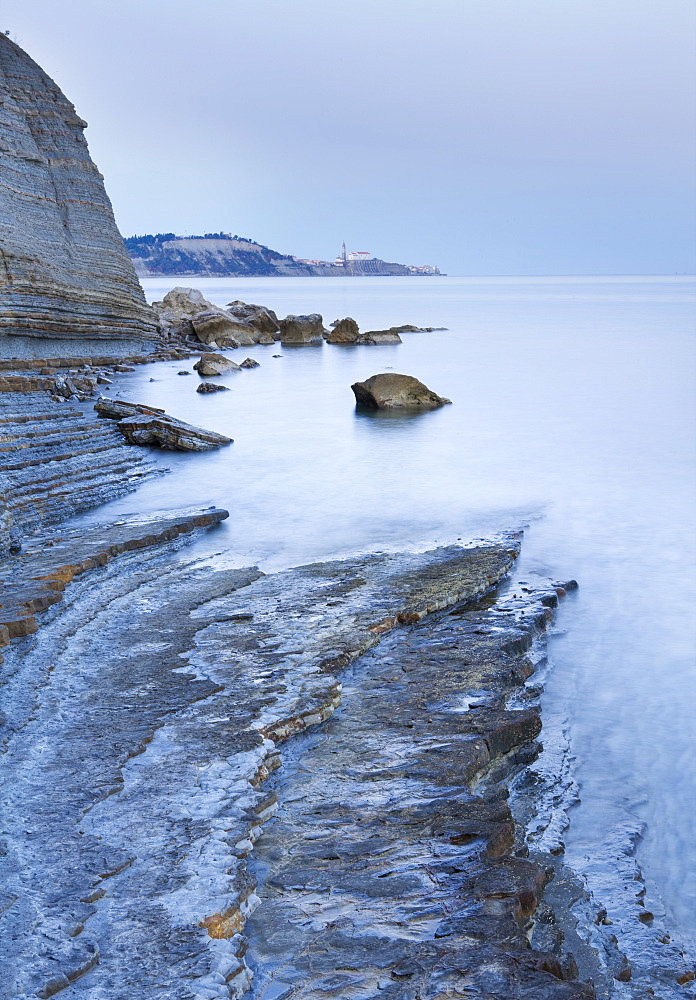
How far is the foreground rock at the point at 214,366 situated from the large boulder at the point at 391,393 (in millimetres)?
7825

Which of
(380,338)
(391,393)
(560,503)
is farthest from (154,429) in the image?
(380,338)

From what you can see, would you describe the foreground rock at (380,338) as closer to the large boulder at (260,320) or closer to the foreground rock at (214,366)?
the large boulder at (260,320)

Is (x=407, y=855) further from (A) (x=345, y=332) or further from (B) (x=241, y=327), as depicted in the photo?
(A) (x=345, y=332)

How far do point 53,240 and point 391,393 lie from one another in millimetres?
10077

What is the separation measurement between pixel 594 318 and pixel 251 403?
3950cm

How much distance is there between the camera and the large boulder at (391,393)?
66.5ft

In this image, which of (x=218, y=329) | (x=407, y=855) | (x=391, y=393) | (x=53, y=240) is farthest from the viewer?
(x=218, y=329)

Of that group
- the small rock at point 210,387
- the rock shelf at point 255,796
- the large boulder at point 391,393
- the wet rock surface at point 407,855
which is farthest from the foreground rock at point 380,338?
the wet rock surface at point 407,855

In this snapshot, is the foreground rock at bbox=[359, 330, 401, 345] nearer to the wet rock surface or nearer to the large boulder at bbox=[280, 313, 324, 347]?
the large boulder at bbox=[280, 313, 324, 347]

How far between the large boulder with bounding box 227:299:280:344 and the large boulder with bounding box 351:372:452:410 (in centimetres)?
2008

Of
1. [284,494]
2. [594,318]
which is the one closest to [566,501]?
[284,494]

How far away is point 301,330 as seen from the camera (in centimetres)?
3953

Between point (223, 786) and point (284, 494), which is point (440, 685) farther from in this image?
point (284, 494)

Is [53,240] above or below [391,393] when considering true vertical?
above
